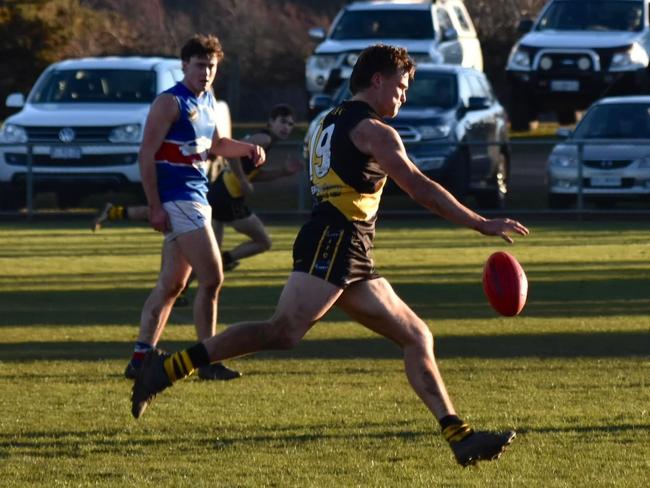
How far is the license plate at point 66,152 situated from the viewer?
23.9m

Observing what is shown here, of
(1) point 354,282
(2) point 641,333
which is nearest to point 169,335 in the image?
(2) point 641,333

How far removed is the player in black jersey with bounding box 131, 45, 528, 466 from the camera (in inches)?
293

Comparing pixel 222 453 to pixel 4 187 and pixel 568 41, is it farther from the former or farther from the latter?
pixel 568 41

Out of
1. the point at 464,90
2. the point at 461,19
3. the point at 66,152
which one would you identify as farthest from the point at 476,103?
the point at 461,19

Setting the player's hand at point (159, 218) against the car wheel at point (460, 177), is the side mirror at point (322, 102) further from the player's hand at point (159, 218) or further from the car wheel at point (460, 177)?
the player's hand at point (159, 218)

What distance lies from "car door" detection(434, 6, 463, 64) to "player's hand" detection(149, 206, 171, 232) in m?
20.1

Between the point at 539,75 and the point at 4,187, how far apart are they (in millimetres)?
9688

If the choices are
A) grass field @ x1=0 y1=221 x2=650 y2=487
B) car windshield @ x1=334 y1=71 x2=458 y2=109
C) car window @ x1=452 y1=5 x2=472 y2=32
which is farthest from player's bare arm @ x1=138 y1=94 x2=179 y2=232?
car window @ x1=452 y1=5 x2=472 y2=32

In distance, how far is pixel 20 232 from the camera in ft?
74.6

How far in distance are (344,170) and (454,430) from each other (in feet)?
4.01

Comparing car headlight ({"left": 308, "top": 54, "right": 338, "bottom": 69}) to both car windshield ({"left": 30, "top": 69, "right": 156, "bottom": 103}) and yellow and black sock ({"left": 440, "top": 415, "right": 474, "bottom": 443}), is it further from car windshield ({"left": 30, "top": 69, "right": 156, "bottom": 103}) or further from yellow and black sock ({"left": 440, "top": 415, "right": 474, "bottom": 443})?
yellow and black sock ({"left": 440, "top": 415, "right": 474, "bottom": 443})

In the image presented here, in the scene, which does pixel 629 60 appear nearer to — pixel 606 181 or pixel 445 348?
pixel 606 181

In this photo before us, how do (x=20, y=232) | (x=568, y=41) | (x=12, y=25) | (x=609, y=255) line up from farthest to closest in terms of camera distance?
(x=12, y=25), (x=568, y=41), (x=20, y=232), (x=609, y=255)

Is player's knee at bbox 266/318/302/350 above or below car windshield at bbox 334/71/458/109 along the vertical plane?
above
